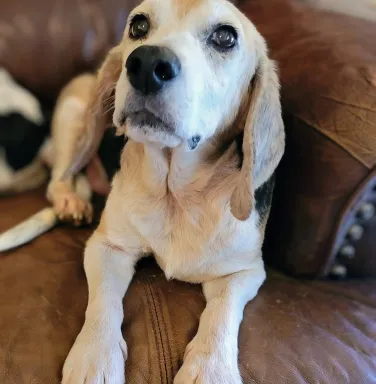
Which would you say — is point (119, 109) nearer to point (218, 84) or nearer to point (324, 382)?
point (218, 84)

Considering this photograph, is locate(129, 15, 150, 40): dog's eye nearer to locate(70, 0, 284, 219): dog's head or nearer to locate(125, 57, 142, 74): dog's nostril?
locate(70, 0, 284, 219): dog's head

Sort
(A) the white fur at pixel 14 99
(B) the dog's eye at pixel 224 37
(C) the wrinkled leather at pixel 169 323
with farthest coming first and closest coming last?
(A) the white fur at pixel 14 99, (B) the dog's eye at pixel 224 37, (C) the wrinkled leather at pixel 169 323

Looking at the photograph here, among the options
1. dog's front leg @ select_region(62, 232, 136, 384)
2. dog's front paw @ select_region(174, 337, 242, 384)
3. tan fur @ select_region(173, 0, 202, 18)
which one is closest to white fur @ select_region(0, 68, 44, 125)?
dog's front leg @ select_region(62, 232, 136, 384)

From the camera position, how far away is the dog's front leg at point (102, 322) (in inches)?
42.2

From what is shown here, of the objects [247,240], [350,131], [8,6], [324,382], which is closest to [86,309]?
[247,240]

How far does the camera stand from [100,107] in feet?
4.83

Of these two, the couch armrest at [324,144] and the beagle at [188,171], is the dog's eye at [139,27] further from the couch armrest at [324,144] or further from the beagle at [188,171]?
the couch armrest at [324,144]

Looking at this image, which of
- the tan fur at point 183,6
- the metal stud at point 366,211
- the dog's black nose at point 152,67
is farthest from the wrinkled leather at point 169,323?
the tan fur at point 183,6

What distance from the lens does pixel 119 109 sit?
1.12 m

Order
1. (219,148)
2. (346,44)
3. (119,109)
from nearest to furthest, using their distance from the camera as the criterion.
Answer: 1. (119,109)
2. (219,148)
3. (346,44)

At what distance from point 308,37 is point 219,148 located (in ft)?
1.71

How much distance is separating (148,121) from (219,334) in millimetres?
515

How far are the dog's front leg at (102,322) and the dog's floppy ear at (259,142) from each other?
14.6 inches

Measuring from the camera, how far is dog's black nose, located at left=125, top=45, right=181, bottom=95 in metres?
1.00
